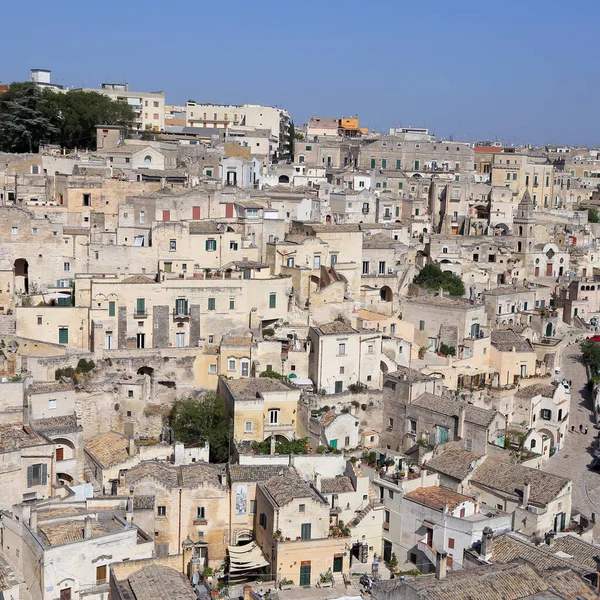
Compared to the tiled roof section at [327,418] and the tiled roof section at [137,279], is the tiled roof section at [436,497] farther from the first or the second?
the tiled roof section at [137,279]

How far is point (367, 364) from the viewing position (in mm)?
37344

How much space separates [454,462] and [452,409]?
9.26 ft

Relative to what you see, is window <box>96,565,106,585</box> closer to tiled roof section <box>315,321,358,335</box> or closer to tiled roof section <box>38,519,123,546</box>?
tiled roof section <box>38,519,123,546</box>

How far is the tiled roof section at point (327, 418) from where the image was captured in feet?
110

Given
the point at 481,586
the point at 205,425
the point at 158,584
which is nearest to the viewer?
the point at 481,586

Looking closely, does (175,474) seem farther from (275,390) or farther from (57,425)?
(275,390)

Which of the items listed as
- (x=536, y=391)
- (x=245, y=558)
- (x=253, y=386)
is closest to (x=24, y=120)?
(x=253, y=386)

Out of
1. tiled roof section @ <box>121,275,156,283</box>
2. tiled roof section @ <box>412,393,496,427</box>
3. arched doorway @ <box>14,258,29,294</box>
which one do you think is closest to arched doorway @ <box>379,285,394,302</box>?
tiled roof section @ <box>412,393,496,427</box>

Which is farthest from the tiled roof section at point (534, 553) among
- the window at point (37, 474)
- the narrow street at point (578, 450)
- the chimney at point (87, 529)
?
the window at point (37, 474)

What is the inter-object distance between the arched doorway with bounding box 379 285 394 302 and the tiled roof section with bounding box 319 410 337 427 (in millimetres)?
11294

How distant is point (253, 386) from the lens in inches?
1342

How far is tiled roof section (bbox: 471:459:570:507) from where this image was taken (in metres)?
30.5

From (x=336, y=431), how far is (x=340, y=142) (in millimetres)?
39757

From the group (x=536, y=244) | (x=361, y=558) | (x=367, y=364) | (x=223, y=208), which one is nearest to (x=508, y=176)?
(x=536, y=244)
